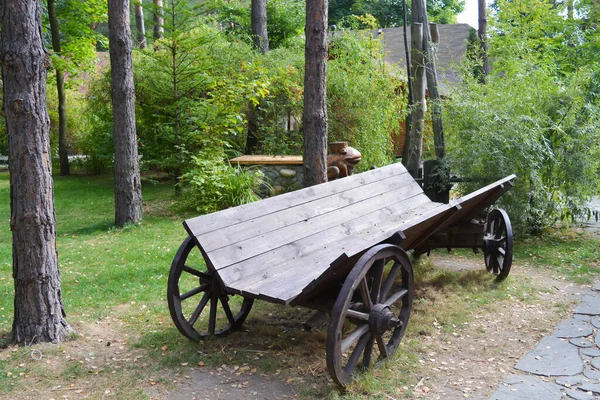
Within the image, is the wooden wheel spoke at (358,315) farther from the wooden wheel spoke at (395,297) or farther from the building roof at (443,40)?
the building roof at (443,40)

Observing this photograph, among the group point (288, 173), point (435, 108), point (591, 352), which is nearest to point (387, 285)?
point (591, 352)

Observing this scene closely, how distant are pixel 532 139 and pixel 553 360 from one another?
3845mm

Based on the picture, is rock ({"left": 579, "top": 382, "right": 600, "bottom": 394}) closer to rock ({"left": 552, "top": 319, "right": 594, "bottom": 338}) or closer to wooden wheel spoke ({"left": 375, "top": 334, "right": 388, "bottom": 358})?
rock ({"left": 552, "top": 319, "right": 594, "bottom": 338})

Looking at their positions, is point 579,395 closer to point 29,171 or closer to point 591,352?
point 591,352

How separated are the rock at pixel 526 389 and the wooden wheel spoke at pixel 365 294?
0.91 m

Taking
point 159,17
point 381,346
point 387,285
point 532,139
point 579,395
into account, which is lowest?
point 579,395

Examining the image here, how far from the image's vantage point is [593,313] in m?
A: 5.09

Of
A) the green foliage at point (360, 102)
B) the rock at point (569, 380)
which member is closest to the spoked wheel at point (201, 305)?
the rock at point (569, 380)

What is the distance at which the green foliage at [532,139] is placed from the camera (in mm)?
7352

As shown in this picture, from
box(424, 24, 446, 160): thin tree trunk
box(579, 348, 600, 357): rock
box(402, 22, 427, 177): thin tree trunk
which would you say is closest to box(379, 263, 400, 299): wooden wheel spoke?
box(579, 348, 600, 357): rock

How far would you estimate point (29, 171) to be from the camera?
416cm

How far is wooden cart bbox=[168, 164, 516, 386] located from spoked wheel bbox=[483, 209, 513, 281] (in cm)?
2

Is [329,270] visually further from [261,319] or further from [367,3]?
[367,3]

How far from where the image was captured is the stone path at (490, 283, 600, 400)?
358 centimetres
